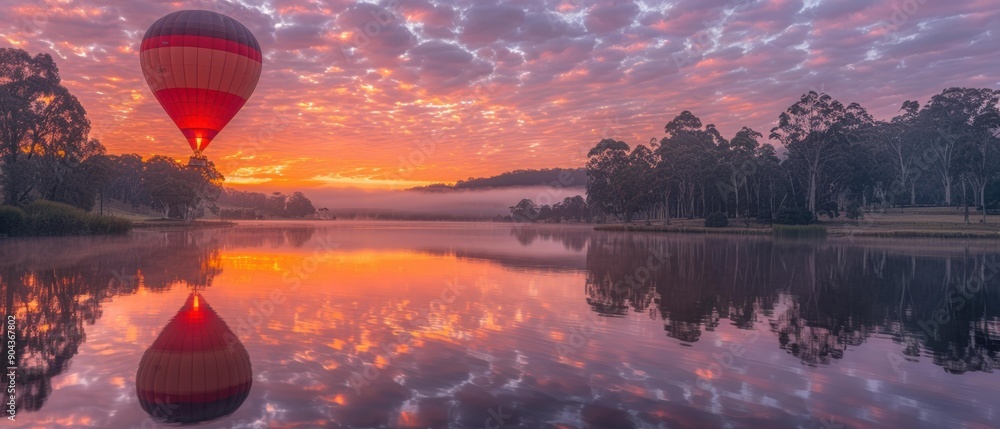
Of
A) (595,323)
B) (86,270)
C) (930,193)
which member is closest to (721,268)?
(595,323)

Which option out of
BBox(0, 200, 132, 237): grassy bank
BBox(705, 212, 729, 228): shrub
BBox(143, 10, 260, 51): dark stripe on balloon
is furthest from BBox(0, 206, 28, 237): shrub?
BBox(705, 212, 729, 228): shrub

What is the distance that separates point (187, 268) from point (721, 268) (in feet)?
83.1

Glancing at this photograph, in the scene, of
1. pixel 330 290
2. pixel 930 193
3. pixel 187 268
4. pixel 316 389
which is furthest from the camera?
pixel 930 193

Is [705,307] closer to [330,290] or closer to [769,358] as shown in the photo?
[769,358]

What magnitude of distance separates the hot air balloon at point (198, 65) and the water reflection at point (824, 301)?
2077cm

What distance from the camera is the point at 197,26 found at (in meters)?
26.7

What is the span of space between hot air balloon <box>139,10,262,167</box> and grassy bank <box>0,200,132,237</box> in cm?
3105

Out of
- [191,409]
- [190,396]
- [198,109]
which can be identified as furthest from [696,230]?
[191,409]

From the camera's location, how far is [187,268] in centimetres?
2452

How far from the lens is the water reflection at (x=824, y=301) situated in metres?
11.7

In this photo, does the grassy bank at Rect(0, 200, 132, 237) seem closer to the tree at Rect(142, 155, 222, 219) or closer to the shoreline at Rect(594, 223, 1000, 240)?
the tree at Rect(142, 155, 222, 219)

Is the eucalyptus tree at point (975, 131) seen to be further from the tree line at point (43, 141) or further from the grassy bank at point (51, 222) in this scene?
the tree line at point (43, 141)

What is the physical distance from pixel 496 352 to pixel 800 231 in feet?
216

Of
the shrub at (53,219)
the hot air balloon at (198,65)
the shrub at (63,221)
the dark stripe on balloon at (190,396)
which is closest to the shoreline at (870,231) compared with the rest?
the hot air balloon at (198,65)
